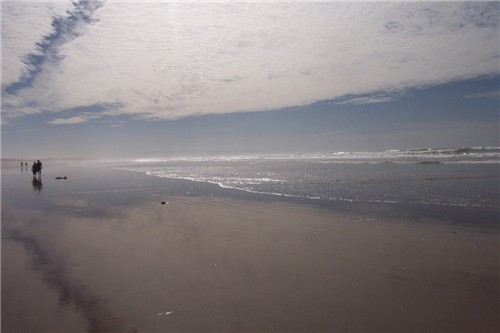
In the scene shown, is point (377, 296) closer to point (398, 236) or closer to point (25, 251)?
point (398, 236)

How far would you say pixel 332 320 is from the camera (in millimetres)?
3842

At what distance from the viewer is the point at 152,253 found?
248 inches

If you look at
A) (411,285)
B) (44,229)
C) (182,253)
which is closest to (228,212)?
(182,253)

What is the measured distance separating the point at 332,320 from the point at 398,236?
3.84 meters

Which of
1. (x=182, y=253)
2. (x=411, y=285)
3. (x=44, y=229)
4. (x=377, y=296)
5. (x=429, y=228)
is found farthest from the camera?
(x=44, y=229)

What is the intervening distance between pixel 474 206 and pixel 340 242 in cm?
564

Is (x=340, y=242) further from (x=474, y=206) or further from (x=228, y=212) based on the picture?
(x=474, y=206)

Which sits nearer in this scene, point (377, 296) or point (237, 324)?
point (237, 324)

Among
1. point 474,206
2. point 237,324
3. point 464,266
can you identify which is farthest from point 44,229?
point 474,206

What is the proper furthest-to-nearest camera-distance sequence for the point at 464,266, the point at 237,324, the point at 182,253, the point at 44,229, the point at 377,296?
the point at 44,229 < the point at 182,253 < the point at 464,266 < the point at 377,296 < the point at 237,324

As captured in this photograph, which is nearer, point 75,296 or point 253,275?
point 75,296

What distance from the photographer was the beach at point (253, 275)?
12.7ft

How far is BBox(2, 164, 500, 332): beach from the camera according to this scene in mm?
3879

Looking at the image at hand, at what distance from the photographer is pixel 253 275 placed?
5.14 m
